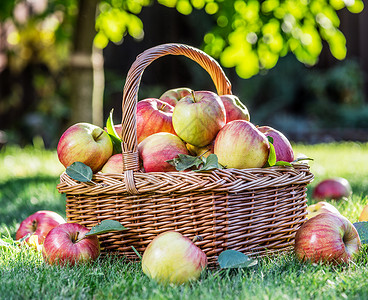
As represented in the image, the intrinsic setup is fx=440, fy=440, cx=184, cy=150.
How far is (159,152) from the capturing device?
6.06 feet

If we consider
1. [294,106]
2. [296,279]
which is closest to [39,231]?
[296,279]

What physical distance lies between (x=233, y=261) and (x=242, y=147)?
18.0 inches

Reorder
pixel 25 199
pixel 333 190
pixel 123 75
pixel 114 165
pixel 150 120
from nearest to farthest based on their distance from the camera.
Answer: pixel 114 165
pixel 150 120
pixel 333 190
pixel 25 199
pixel 123 75

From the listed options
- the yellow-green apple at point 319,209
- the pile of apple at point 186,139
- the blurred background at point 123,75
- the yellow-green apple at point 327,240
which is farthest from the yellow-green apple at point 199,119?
the blurred background at point 123,75

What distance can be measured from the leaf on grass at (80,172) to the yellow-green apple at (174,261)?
1.42ft

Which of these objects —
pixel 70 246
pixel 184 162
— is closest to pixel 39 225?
pixel 70 246

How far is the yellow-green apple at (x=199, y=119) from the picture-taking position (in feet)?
6.14

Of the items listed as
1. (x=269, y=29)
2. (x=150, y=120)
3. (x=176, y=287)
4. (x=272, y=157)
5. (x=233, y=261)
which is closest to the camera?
(x=176, y=287)

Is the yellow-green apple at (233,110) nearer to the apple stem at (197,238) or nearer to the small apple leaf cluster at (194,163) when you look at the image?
the small apple leaf cluster at (194,163)

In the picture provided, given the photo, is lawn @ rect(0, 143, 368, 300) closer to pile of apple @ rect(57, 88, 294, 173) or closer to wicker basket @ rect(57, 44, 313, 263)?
wicker basket @ rect(57, 44, 313, 263)

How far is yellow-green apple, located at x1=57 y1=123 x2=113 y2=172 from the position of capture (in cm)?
191

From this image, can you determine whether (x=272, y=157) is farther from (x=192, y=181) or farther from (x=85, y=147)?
(x=85, y=147)

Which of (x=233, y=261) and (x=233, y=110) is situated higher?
(x=233, y=110)

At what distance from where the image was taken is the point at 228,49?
4273 mm
